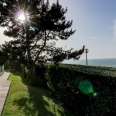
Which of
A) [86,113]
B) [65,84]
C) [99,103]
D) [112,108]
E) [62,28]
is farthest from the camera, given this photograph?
[62,28]

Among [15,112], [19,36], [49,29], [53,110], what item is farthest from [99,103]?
[19,36]

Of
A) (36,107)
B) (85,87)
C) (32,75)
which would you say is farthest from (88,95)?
(32,75)

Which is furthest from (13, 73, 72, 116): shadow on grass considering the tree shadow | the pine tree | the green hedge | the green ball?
Result: the pine tree

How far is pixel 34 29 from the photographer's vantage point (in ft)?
53.0

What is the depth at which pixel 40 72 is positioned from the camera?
17078 millimetres

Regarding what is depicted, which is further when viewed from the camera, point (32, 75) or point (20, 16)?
point (32, 75)

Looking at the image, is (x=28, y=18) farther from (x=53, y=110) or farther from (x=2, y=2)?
(x=53, y=110)

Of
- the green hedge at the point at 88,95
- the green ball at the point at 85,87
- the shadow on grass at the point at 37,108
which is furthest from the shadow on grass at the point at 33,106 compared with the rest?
the green ball at the point at 85,87

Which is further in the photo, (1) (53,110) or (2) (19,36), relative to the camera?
(2) (19,36)

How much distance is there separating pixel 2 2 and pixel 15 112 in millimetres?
11182

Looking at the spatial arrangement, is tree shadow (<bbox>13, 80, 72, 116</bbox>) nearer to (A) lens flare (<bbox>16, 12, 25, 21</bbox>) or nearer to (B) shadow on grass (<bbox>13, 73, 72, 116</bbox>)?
(B) shadow on grass (<bbox>13, 73, 72, 116</bbox>)

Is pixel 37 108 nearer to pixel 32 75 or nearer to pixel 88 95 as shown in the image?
pixel 88 95

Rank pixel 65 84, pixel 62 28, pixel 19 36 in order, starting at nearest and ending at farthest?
pixel 65 84, pixel 62 28, pixel 19 36

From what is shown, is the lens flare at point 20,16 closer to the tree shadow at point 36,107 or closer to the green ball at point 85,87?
the tree shadow at point 36,107
